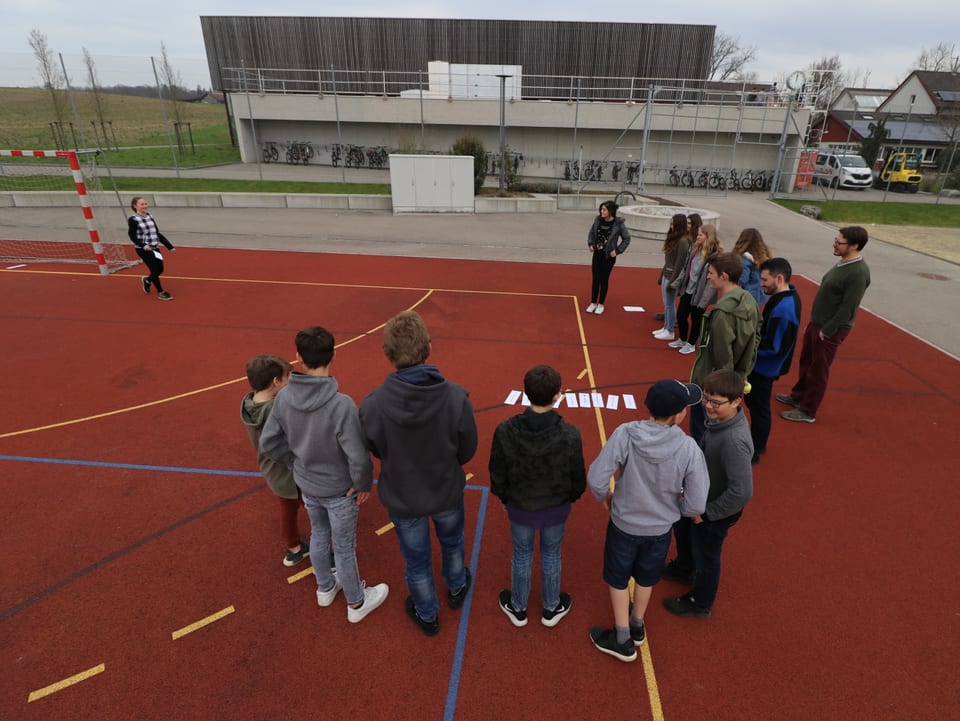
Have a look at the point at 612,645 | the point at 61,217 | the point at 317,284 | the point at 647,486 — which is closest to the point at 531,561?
the point at 612,645

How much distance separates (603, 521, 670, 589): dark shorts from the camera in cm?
310

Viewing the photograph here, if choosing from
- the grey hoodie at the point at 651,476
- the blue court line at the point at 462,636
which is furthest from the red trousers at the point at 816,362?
the blue court line at the point at 462,636

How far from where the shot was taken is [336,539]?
3.35 meters

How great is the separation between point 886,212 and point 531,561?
27.2 meters

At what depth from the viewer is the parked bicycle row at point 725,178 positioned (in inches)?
1132

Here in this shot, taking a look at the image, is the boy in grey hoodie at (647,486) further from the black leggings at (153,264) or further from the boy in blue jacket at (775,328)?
the black leggings at (153,264)

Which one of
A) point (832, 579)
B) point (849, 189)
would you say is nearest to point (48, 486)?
point (832, 579)

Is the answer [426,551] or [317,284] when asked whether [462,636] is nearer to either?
[426,551]

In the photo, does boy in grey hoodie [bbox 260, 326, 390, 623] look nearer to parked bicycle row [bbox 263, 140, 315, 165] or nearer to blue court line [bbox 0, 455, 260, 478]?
blue court line [bbox 0, 455, 260, 478]

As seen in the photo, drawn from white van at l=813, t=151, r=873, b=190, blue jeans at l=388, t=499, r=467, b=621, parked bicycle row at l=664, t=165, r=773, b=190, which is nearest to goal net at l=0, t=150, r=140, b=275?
blue jeans at l=388, t=499, r=467, b=621

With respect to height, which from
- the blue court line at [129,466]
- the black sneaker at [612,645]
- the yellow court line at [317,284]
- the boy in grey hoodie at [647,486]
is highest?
the boy in grey hoodie at [647,486]

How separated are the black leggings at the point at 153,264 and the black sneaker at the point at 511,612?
9.25 metres

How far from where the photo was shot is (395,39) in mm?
36500

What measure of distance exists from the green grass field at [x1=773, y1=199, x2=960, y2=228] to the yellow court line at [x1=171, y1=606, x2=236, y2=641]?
79.3ft
